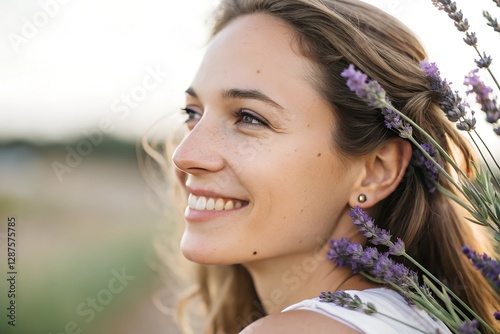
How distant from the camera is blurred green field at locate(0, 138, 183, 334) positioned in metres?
5.86

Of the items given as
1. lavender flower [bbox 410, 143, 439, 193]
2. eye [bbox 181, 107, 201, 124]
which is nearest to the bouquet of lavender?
lavender flower [bbox 410, 143, 439, 193]

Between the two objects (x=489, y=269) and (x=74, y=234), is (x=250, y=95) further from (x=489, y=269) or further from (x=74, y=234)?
(x=74, y=234)

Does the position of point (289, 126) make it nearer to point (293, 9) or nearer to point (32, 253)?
point (293, 9)

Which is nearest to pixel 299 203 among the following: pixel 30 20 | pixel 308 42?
pixel 308 42

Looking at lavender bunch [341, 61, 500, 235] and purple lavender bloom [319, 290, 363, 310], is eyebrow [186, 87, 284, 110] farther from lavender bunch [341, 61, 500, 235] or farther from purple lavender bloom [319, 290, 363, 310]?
purple lavender bloom [319, 290, 363, 310]

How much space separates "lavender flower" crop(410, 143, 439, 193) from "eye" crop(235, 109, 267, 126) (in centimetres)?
45

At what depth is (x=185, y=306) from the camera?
2.92 meters

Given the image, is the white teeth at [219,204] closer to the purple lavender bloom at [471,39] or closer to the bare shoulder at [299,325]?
the bare shoulder at [299,325]

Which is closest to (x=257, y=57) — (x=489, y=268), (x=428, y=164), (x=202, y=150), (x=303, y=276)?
(x=202, y=150)

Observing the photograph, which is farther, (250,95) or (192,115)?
(192,115)

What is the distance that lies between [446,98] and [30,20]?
254 cm

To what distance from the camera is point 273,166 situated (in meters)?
1.83

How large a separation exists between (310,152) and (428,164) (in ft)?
1.15

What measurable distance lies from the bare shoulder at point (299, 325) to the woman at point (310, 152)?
265mm
